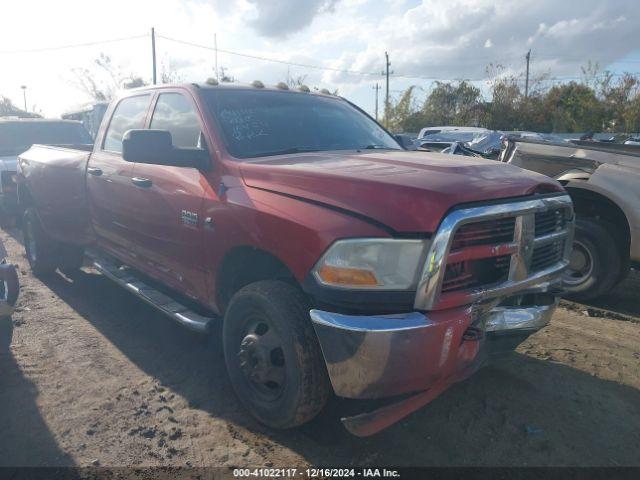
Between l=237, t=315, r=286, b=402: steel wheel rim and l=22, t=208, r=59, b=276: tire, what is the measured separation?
392cm

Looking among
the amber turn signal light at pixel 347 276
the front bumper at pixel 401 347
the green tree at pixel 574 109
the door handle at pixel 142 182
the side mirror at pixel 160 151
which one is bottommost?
the front bumper at pixel 401 347

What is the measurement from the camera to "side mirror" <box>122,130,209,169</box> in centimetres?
321

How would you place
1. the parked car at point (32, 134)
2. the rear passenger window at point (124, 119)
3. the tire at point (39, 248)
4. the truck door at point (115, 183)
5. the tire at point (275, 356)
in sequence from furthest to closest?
the parked car at point (32, 134), the tire at point (39, 248), the rear passenger window at point (124, 119), the truck door at point (115, 183), the tire at point (275, 356)

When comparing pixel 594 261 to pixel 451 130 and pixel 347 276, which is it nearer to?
pixel 347 276

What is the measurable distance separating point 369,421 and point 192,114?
2415 mm

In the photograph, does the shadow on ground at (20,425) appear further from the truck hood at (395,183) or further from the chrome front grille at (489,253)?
the chrome front grille at (489,253)

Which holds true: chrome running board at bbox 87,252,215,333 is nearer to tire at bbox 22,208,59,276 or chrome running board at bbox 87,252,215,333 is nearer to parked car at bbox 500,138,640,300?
tire at bbox 22,208,59,276

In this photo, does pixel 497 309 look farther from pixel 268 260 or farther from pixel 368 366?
pixel 268 260

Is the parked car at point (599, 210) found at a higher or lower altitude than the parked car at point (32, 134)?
lower

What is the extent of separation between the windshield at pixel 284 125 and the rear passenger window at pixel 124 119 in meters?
1.07

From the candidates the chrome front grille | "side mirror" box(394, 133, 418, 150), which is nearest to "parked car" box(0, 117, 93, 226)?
"side mirror" box(394, 133, 418, 150)

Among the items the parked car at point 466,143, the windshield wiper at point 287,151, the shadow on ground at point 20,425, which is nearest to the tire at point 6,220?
the shadow on ground at point 20,425

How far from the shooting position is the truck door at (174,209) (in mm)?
3365

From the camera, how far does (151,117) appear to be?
4.23 m
